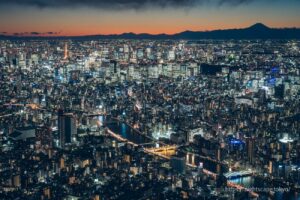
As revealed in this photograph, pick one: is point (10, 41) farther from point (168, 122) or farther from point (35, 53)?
point (168, 122)

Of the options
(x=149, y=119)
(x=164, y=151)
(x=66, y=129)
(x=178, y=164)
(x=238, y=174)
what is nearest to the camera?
(x=238, y=174)

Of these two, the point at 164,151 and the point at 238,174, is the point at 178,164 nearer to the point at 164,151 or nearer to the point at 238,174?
the point at 238,174

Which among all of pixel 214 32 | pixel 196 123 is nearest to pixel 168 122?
pixel 196 123

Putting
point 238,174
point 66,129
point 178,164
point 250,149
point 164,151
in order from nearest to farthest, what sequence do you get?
point 238,174
point 178,164
point 250,149
point 164,151
point 66,129

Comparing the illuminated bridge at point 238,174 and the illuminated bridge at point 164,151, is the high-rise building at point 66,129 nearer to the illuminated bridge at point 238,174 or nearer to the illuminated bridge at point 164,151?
the illuminated bridge at point 164,151

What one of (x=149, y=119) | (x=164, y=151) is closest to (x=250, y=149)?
(x=164, y=151)

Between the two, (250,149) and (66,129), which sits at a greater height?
(66,129)
